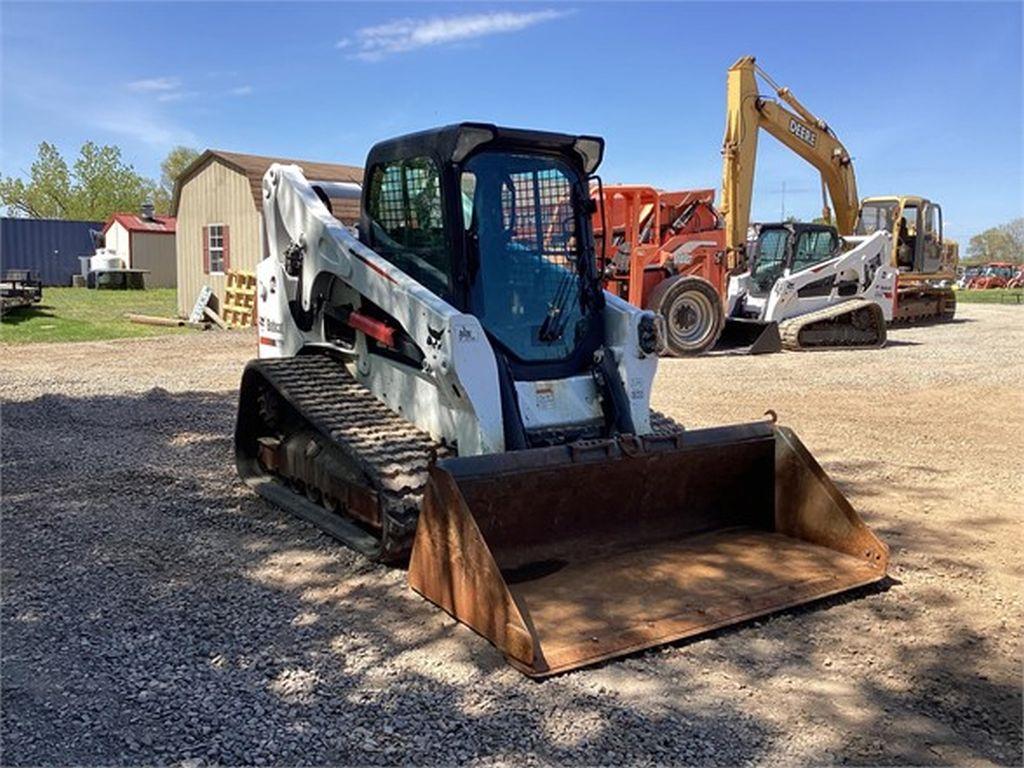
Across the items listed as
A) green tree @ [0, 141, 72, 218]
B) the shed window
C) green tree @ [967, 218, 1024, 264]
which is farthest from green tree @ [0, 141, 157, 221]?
green tree @ [967, 218, 1024, 264]

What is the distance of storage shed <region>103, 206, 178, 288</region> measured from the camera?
3531 centimetres

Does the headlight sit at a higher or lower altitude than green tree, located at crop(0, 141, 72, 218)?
lower

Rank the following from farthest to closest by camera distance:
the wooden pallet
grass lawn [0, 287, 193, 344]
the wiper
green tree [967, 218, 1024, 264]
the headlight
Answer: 1. green tree [967, 218, 1024, 264]
2. the wooden pallet
3. grass lawn [0, 287, 193, 344]
4. the headlight
5. the wiper

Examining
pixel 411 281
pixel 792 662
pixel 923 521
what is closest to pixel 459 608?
pixel 792 662

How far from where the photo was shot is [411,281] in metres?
5.26

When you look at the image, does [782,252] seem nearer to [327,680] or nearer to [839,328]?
[839,328]

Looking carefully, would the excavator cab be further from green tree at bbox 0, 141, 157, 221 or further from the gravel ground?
green tree at bbox 0, 141, 157, 221

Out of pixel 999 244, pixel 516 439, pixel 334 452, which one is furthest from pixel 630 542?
pixel 999 244

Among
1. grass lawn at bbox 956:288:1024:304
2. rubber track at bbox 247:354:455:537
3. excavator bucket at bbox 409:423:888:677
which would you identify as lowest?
excavator bucket at bbox 409:423:888:677

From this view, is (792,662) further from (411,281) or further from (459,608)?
(411,281)

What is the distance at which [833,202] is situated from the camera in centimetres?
2019

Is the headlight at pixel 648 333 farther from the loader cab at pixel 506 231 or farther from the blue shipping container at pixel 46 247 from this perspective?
the blue shipping container at pixel 46 247

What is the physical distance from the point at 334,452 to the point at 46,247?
36.9m

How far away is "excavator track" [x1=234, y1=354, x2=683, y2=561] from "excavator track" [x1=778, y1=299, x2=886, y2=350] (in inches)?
421
